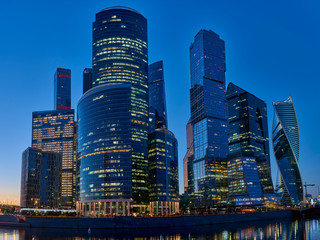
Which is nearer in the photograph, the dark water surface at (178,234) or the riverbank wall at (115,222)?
the dark water surface at (178,234)

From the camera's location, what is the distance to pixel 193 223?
6422 inches

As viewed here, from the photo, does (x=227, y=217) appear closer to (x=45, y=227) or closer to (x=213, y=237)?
(x=213, y=237)

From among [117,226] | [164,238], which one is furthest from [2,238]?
[164,238]

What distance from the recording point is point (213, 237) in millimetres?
115938

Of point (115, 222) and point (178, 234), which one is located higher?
point (115, 222)

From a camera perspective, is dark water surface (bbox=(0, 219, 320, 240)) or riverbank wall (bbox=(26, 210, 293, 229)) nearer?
dark water surface (bbox=(0, 219, 320, 240))

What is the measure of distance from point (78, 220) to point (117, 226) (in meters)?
17.4

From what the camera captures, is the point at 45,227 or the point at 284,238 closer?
the point at 284,238

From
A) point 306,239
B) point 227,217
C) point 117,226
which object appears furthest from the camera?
point 227,217

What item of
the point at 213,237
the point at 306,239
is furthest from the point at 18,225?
the point at 306,239

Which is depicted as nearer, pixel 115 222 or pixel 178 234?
pixel 178 234

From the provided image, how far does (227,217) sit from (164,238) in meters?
73.1

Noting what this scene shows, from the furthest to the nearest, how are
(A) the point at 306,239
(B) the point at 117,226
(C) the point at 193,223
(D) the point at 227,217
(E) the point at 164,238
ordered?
1. (D) the point at 227,217
2. (C) the point at 193,223
3. (B) the point at 117,226
4. (E) the point at 164,238
5. (A) the point at 306,239

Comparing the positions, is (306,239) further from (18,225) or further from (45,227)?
(18,225)
